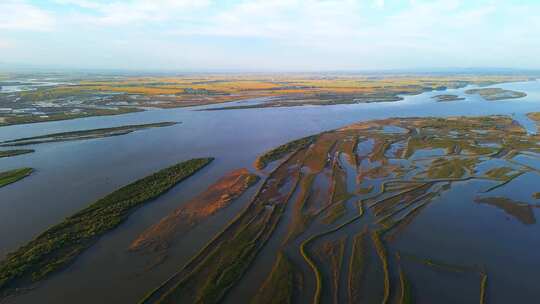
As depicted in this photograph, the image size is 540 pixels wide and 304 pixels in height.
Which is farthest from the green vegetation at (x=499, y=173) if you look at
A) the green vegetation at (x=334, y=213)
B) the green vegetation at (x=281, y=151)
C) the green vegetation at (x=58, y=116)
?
the green vegetation at (x=58, y=116)

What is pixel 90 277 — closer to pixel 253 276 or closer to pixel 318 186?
pixel 253 276

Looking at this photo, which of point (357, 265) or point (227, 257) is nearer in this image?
point (357, 265)

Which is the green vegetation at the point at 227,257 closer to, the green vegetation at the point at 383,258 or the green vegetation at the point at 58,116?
the green vegetation at the point at 383,258

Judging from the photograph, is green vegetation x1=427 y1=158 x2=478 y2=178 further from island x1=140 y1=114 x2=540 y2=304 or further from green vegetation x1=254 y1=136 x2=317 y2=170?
green vegetation x1=254 y1=136 x2=317 y2=170

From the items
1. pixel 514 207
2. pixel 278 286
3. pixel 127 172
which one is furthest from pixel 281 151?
pixel 278 286

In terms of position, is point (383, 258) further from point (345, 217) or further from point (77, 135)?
point (77, 135)

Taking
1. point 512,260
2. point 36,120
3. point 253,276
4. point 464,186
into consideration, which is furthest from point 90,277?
point 36,120

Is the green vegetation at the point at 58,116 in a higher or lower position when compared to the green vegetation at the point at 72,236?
higher
